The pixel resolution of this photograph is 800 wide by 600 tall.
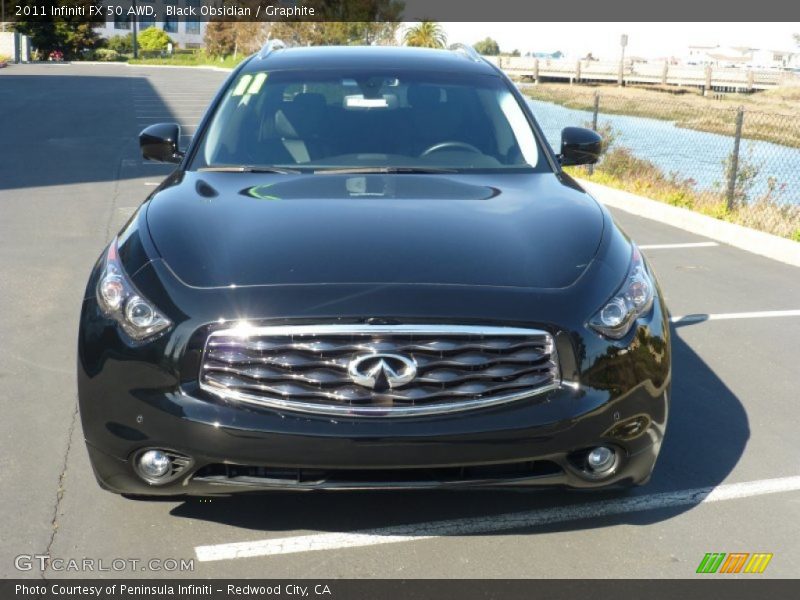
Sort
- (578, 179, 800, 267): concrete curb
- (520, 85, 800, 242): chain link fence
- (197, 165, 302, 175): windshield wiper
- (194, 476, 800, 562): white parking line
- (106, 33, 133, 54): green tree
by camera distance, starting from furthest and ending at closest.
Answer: (106, 33, 133, 54): green tree, (520, 85, 800, 242): chain link fence, (578, 179, 800, 267): concrete curb, (197, 165, 302, 175): windshield wiper, (194, 476, 800, 562): white parking line

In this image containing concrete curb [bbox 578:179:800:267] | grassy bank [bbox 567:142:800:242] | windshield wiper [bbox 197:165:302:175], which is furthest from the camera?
grassy bank [bbox 567:142:800:242]

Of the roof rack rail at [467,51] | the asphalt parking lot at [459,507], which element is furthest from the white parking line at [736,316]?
the roof rack rail at [467,51]

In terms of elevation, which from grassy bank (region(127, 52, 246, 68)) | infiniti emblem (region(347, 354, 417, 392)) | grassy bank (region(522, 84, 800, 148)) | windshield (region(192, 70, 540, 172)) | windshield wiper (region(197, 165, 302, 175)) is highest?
windshield (region(192, 70, 540, 172))

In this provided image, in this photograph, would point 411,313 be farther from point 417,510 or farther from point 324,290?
point 417,510

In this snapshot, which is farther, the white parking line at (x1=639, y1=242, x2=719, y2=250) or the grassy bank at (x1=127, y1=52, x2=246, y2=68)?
the grassy bank at (x1=127, y1=52, x2=246, y2=68)

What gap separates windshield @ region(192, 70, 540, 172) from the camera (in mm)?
4887

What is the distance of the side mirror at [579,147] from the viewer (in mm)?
5418

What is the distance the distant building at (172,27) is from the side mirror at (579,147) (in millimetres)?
111169

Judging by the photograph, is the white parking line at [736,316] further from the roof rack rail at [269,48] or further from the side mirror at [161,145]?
the side mirror at [161,145]

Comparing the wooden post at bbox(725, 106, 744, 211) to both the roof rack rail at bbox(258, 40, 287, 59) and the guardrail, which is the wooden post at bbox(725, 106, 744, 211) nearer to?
the roof rack rail at bbox(258, 40, 287, 59)

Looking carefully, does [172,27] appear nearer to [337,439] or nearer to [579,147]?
[579,147]

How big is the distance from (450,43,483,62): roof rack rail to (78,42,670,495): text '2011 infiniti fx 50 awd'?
7.39 ft

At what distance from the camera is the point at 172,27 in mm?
126500

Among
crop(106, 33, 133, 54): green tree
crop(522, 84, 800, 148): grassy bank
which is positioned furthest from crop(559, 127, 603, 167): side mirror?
crop(106, 33, 133, 54): green tree
